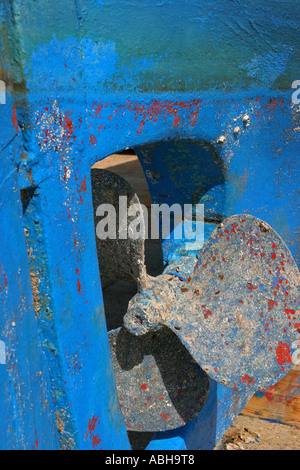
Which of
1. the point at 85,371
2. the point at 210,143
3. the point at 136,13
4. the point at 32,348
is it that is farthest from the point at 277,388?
the point at 136,13

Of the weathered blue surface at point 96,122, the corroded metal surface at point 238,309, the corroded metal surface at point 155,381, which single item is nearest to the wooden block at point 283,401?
the weathered blue surface at point 96,122

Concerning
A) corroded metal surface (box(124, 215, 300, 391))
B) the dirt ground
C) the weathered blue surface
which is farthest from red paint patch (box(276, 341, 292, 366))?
the dirt ground

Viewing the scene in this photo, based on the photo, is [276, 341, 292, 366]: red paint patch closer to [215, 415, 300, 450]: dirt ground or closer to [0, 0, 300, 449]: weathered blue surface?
[0, 0, 300, 449]: weathered blue surface

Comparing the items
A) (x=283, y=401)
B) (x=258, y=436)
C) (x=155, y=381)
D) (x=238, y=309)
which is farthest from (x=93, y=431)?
(x=283, y=401)

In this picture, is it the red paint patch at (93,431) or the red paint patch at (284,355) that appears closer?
the red paint patch at (93,431)

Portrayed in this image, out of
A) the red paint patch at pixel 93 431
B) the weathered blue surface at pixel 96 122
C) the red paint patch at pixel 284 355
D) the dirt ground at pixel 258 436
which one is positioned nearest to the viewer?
the weathered blue surface at pixel 96 122

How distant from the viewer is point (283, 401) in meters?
3.67

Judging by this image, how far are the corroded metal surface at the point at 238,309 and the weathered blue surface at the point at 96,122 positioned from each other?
427 mm

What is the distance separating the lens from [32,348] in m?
1.76

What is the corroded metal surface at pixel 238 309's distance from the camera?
2.29 meters

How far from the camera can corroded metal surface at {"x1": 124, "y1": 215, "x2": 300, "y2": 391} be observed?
90.0 inches

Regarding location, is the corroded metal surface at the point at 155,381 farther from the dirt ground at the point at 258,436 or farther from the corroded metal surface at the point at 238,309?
the dirt ground at the point at 258,436

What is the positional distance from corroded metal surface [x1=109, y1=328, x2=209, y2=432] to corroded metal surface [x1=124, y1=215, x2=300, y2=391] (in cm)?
24
